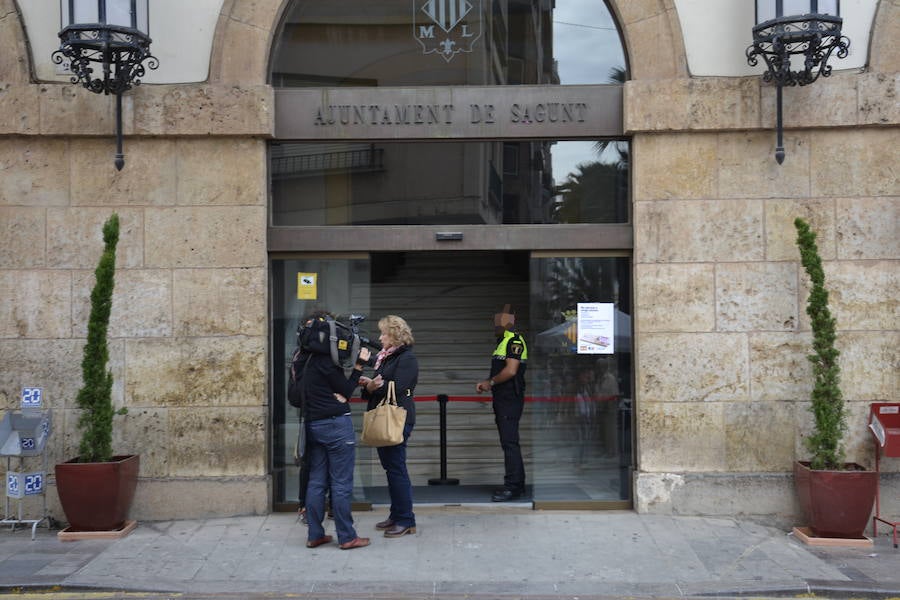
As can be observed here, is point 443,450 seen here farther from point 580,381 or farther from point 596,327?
point 596,327

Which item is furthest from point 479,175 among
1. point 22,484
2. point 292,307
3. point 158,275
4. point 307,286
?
point 22,484

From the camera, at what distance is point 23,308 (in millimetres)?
8617

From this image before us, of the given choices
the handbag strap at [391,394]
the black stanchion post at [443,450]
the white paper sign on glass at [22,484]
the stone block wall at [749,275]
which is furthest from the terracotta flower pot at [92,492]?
the stone block wall at [749,275]

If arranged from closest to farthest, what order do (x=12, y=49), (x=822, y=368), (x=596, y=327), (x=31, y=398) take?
(x=822, y=368), (x=31, y=398), (x=12, y=49), (x=596, y=327)

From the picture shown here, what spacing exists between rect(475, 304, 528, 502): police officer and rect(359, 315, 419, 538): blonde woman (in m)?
1.52

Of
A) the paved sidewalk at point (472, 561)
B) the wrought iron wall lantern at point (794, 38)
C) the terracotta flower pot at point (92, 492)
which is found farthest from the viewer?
the wrought iron wall lantern at point (794, 38)

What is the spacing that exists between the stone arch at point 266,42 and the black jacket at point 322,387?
2.90m

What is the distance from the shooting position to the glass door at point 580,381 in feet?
29.2

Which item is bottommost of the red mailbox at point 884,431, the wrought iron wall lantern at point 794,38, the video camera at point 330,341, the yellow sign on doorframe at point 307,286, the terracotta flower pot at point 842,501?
the terracotta flower pot at point 842,501

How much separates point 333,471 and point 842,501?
4.18 m

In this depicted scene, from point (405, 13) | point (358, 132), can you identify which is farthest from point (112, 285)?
point (405, 13)

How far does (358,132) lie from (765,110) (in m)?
3.72

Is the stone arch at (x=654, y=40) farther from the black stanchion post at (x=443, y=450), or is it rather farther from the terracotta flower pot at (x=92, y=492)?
the terracotta flower pot at (x=92, y=492)

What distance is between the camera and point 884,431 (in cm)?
816
